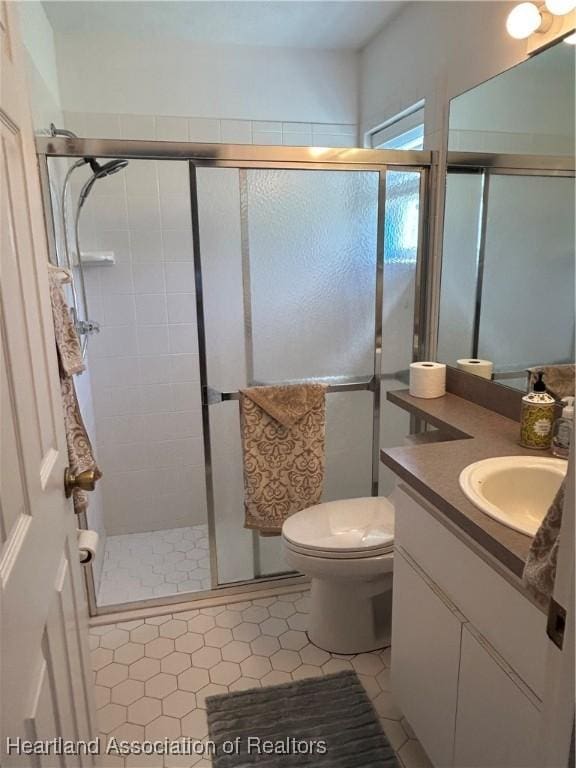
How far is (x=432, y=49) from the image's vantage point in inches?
77.7

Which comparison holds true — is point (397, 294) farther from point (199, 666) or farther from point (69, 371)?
point (199, 666)

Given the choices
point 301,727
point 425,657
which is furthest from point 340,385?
point 301,727

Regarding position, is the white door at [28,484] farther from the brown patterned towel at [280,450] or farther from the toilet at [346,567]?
the brown patterned towel at [280,450]

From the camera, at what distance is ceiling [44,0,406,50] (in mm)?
2067

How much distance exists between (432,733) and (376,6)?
2596mm

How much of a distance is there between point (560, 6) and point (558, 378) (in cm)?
102

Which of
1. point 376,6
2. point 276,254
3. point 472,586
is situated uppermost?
point 376,6

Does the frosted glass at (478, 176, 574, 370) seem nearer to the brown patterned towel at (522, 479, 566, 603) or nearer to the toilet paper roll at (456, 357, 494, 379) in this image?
the toilet paper roll at (456, 357, 494, 379)

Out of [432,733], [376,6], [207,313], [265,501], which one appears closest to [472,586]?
[432,733]

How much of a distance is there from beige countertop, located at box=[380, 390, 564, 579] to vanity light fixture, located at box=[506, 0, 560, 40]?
1.15 metres

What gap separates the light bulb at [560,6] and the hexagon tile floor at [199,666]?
2120 millimetres

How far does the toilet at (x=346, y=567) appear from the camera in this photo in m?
1.72

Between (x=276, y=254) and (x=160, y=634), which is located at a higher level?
(x=276, y=254)

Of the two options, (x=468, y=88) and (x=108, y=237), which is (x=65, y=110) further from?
(x=468, y=88)
